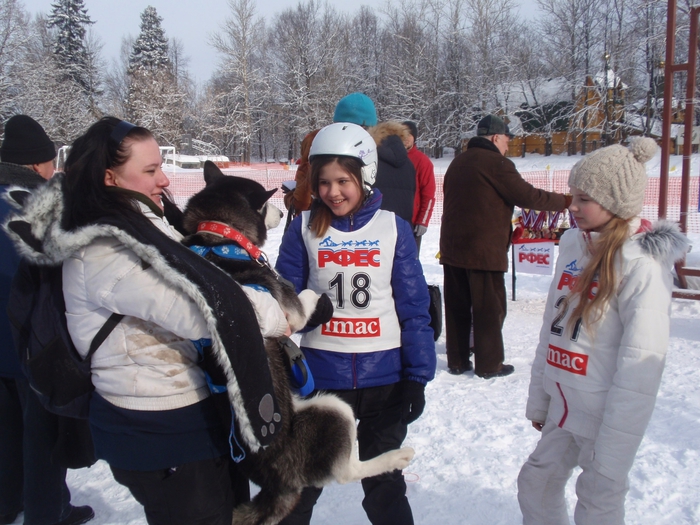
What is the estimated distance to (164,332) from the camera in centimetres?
165

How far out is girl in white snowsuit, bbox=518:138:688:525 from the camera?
193cm

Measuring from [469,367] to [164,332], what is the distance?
398 cm

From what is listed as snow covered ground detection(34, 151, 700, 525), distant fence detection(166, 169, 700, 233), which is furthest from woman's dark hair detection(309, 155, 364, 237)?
distant fence detection(166, 169, 700, 233)

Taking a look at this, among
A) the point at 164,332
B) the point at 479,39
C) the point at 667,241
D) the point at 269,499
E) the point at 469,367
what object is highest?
the point at 479,39

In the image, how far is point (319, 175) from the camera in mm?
2428

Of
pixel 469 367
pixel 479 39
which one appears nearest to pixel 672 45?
pixel 469 367

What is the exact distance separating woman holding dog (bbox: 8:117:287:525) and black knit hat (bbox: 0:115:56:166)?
192cm

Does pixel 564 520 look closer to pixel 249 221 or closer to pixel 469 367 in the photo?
pixel 249 221

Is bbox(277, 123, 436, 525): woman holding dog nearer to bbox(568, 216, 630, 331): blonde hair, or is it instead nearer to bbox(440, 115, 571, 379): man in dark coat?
bbox(568, 216, 630, 331): blonde hair

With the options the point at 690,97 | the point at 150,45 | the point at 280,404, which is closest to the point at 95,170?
the point at 280,404

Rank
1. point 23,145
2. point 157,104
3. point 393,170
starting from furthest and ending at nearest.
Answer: point 157,104 → point 393,170 → point 23,145

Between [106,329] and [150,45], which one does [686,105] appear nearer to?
[106,329]

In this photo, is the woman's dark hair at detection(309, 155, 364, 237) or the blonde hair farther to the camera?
the woman's dark hair at detection(309, 155, 364, 237)

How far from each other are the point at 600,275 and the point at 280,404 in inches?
53.7
